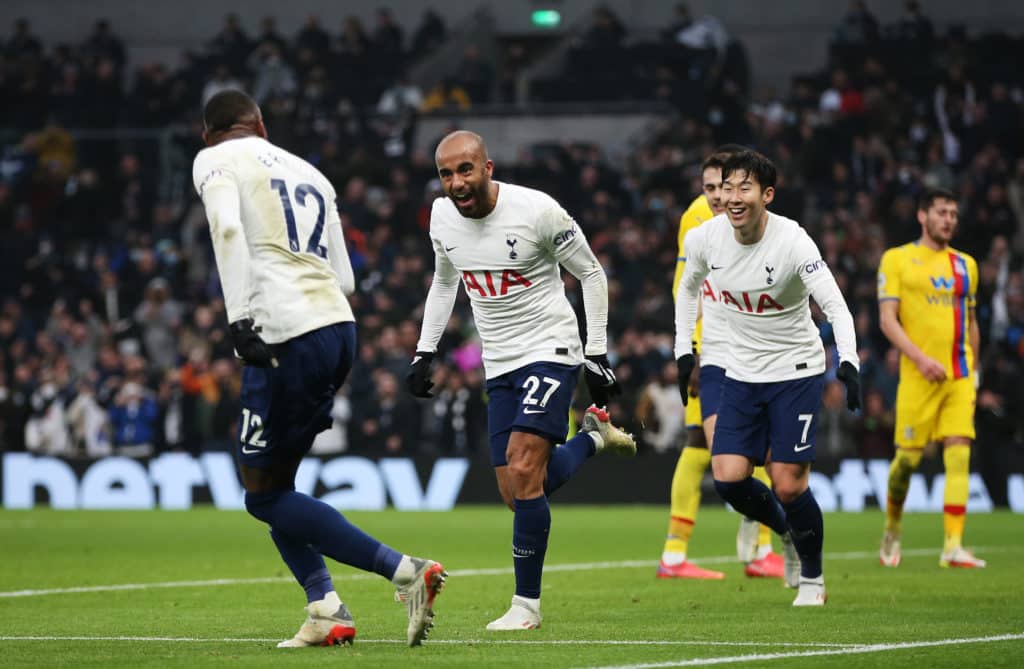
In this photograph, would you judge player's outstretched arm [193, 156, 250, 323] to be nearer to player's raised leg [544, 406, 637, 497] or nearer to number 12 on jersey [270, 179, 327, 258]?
number 12 on jersey [270, 179, 327, 258]

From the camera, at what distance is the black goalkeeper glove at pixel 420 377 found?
844cm

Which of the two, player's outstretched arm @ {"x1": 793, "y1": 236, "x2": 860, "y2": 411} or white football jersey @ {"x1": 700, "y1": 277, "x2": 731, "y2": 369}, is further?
white football jersey @ {"x1": 700, "y1": 277, "x2": 731, "y2": 369}

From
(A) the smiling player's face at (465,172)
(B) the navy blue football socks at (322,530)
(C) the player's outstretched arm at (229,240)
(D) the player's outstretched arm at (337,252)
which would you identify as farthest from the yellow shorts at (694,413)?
(C) the player's outstretched arm at (229,240)

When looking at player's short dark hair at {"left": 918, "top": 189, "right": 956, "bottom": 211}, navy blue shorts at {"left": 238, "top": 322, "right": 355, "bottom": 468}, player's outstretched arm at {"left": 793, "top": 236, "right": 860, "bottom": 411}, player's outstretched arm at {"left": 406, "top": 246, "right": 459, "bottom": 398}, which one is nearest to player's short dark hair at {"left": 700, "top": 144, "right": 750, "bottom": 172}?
player's outstretched arm at {"left": 793, "top": 236, "right": 860, "bottom": 411}

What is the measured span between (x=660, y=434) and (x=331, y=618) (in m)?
13.9

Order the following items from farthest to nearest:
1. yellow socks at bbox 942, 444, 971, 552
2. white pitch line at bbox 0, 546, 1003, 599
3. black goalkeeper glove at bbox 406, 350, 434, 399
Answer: yellow socks at bbox 942, 444, 971, 552, white pitch line at bbox 0, 546, 1003, 599, black goalkeeper glove at bbox 406, 350, 434, 399

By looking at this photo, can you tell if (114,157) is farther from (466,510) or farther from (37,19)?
(466,510)

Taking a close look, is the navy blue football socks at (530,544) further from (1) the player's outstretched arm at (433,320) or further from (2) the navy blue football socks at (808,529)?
(2) the navy blue football socks at (808,529)

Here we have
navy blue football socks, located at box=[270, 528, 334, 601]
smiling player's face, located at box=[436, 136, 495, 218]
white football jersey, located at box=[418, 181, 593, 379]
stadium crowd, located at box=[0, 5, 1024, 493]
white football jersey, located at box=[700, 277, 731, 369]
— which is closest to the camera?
navy blue football socks, located at box=[270, 528, 334, 601]

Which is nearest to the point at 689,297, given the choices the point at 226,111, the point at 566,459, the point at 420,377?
the point at 566,459

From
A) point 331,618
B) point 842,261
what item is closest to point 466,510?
point 842,261

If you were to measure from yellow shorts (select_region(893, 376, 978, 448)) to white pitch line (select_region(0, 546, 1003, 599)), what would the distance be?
123cm

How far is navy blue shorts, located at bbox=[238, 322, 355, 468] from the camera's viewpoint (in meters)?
6.88

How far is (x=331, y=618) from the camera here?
7117mm
